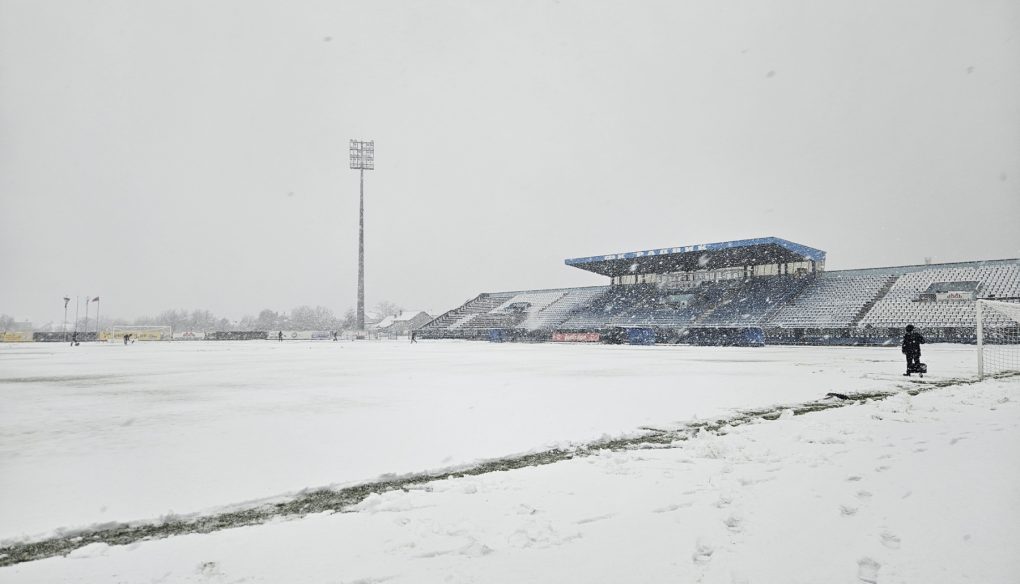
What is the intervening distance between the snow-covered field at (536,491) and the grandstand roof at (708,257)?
35.4 meters

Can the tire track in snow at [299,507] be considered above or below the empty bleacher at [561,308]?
below

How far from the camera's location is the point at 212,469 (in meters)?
5.96

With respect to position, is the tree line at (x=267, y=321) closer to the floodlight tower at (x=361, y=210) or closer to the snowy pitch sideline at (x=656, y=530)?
the floodlight tower at (x=361, y=210)

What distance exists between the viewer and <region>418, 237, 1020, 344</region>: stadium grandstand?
3741 centimetres

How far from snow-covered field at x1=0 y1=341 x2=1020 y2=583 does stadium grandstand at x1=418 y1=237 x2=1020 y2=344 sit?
31.6 metres

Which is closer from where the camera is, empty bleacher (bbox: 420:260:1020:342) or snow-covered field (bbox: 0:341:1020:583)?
snow-covered field (bbox: 0:341:1020:583)

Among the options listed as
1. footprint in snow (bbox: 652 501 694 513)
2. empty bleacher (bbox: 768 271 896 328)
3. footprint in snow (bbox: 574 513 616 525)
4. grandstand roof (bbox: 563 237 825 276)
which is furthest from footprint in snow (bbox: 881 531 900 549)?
grandstand roof (bbox: 563 237 825 276)

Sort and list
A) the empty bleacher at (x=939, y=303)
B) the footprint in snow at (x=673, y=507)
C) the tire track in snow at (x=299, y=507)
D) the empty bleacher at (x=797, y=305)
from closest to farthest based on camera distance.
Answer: the tire track in snow at (x=299, y=507) < the footprint in snow at (x=673, y=507) < the empty bleacher at (x=939, y=303) < the empty bleacher at (x=797, y=305)

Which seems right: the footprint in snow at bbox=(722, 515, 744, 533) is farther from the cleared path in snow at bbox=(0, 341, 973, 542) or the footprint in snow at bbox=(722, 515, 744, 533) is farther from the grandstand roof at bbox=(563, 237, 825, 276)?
the grandstand roof at bbox=(563, 237, 825, 276)

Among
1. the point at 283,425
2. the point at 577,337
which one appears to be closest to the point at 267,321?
the point at 577,337

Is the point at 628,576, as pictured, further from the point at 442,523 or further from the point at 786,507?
the point at 786,507

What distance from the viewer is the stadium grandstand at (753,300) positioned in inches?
1473

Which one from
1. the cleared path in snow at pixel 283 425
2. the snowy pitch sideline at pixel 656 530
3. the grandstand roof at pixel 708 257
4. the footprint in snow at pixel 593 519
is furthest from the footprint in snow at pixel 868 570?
the grandstand roof at pixel 708 257

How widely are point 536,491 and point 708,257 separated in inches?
1861
